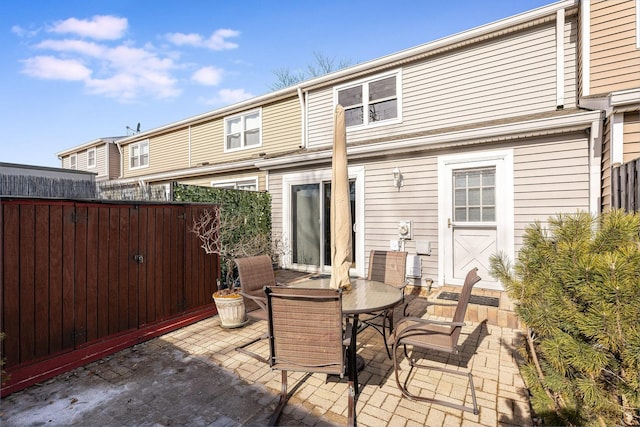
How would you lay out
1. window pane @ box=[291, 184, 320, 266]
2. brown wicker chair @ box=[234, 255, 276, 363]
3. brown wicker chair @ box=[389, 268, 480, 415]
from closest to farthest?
brown wicker chair @ box=[389, 268, 480, 415], brown wicker chair @ box=[234, 255, 276, 363], window pane @ box=[291, 184, 320, 266]

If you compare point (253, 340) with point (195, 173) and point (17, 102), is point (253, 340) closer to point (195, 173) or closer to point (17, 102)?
point (195, 173)

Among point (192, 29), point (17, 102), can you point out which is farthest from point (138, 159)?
point (192, 29)

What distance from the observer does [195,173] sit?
34.0 feet

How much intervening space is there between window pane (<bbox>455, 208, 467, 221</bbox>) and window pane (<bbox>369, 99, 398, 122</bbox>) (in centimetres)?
279

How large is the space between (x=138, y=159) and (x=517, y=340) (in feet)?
52.5

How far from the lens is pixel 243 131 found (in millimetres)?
10234

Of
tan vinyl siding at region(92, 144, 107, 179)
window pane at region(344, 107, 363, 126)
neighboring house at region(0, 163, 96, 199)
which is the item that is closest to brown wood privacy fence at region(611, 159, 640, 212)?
window pane at region(344, 107, 363, 126)

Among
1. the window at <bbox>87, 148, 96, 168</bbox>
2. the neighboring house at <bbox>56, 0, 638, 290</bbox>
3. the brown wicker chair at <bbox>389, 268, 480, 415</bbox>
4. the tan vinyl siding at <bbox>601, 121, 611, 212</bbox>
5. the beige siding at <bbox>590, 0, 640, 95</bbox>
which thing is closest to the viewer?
the brown wicker chair at <bbox>389, 268, 480, 415</bbox>

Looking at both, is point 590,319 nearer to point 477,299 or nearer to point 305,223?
point 477,299

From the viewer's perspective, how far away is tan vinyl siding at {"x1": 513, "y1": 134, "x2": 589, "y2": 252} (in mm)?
4805

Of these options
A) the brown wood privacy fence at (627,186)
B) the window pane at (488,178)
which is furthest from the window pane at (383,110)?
the brown wood privacy fence at (627,186)

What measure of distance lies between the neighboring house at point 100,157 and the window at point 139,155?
80.5 inches

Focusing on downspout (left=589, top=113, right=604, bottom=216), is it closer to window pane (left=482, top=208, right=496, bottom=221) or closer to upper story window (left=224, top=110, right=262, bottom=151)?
window pane (left=482, top=208, right=496, bottom=221)

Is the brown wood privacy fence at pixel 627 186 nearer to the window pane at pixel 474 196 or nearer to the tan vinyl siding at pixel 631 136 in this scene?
the tan vinyl siding at pixel 631 136
